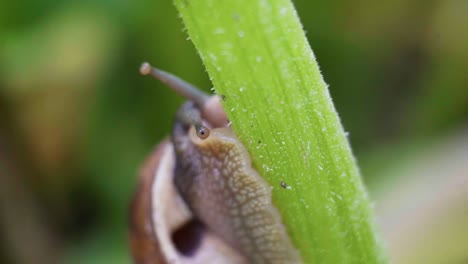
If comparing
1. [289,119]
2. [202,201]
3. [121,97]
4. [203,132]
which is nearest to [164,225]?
[202,201]

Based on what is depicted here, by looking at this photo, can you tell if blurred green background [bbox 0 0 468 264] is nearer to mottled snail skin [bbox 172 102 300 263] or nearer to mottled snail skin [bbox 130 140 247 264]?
mottled snail skin [bbox 130 140 247 264]

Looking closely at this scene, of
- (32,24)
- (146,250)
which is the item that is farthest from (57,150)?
(146,250)

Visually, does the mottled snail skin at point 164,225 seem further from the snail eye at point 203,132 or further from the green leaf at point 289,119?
the green leaf at point 289,119

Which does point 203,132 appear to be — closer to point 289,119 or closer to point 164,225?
point 289,119

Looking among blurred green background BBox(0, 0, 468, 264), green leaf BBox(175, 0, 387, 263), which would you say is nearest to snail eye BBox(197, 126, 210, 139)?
green leaf BBox(175, 0, 387, 263)

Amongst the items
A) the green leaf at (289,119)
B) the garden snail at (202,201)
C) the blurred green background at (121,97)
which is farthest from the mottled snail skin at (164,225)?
the blurred green background at (121,97)

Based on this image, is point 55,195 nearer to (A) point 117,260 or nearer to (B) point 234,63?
(A) point 117,260
